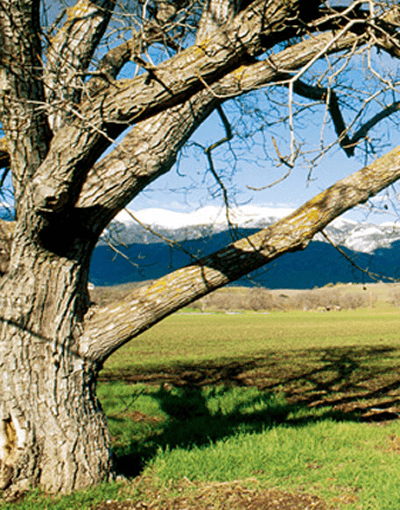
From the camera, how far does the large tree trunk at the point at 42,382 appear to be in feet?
11.0

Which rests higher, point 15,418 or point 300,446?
point 15,418

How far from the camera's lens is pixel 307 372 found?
10.1 metres

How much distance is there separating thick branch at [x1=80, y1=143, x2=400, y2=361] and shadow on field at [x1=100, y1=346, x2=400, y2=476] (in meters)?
1.42

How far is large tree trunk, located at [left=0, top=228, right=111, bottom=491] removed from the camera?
335 cm

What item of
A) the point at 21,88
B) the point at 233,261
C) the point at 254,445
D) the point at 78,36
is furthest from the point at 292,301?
the point at 21,88

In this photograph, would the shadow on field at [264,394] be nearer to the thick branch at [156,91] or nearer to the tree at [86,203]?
the tree at [86,203]

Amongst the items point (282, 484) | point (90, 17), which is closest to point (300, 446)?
point (282, 484)

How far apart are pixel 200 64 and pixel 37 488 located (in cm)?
326

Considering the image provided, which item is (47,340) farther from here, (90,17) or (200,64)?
(90,17)

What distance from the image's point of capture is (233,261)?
11.5 feet

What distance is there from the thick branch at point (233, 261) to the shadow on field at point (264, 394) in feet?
4.64

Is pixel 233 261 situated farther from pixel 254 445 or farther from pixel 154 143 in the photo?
pixel 254 445

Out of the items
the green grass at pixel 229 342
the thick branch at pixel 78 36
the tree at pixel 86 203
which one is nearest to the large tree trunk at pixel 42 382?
the tree at pixel 86 203

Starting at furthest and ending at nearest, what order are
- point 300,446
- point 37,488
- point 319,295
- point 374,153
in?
point 319,295 < point 374,153 < point 300,446 < point 37,488
